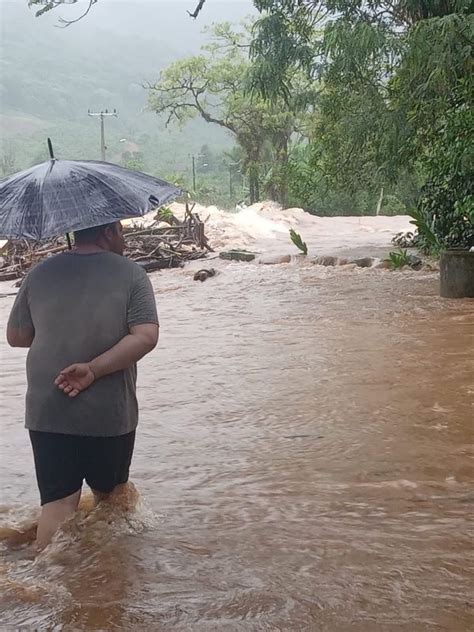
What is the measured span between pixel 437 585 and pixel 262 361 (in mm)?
4821

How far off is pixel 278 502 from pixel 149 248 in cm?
1507

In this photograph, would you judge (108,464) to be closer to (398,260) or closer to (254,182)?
(398,260)

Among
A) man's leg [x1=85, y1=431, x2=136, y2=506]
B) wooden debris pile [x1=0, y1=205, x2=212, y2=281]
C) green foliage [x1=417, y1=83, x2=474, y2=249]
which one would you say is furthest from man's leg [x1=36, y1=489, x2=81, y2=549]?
wooden debris pile [x1=0, y1=205, x2=212, y2=281]

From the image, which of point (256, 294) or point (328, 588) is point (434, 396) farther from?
point (256, 294)

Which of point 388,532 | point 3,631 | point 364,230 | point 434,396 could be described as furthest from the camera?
point 364,230

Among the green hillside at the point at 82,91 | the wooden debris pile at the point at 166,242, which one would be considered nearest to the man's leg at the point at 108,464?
the wooden debris pile at the point at 166,242

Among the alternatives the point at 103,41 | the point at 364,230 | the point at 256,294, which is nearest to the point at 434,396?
the point at 256,294

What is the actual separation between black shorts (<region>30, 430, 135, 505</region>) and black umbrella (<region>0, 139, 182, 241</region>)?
76 cm

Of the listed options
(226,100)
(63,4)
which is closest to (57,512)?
(63,4)

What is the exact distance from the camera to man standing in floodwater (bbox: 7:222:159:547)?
296 centimetres

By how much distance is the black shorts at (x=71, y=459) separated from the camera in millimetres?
3006

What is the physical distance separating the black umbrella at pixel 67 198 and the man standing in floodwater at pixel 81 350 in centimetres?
12

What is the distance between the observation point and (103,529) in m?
3.40

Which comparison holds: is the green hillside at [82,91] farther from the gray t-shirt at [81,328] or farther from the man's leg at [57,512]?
the man's leg at [57,512]
